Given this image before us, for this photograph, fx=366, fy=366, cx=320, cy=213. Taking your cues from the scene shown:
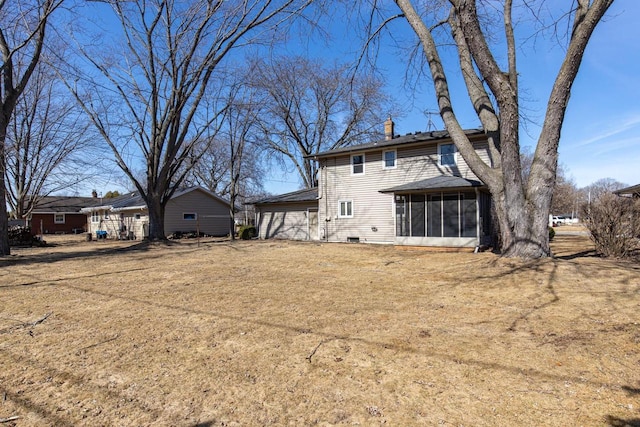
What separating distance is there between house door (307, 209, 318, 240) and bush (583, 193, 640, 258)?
1287cm

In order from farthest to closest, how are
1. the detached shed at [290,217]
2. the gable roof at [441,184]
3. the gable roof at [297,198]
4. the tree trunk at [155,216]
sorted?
the detached shed at [290,217] < the gable roof at [297,198] < the tree trunk at [155,216] < the gable roof at [441,184]

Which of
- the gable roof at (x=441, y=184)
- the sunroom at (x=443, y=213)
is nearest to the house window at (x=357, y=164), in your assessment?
the sunroom at (x=443, y=213)

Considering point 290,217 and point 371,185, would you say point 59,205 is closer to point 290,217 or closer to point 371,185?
point 290,217

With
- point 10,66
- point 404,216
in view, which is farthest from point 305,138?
point 10,66

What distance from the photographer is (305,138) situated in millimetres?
31109

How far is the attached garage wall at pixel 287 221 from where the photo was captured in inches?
820

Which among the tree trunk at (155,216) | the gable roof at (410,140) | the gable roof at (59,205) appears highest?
the gable roof at (410,140)

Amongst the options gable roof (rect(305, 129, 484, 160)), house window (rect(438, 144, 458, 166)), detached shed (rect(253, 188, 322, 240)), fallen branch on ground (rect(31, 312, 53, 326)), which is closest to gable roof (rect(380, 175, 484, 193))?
house window (rect(438, 144, 458, 166))

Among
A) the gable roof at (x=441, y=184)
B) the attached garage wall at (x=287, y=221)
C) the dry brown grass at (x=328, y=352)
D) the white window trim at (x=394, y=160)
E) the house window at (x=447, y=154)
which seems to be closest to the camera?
the dry brown grass at (x=328, y=352)

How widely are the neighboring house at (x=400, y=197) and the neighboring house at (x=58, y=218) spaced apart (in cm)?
2968

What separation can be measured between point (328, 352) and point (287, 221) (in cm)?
1815

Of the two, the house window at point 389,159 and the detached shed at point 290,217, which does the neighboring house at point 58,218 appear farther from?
the house window at point 389,159

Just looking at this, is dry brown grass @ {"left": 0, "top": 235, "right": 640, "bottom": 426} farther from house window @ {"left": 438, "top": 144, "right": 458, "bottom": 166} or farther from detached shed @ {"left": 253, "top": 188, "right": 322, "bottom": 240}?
detached shed @ {"left": 253, "top": 188, "right": 322, "bottom": 240}

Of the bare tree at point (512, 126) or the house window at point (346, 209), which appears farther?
A: the house window at point (346, 209)
